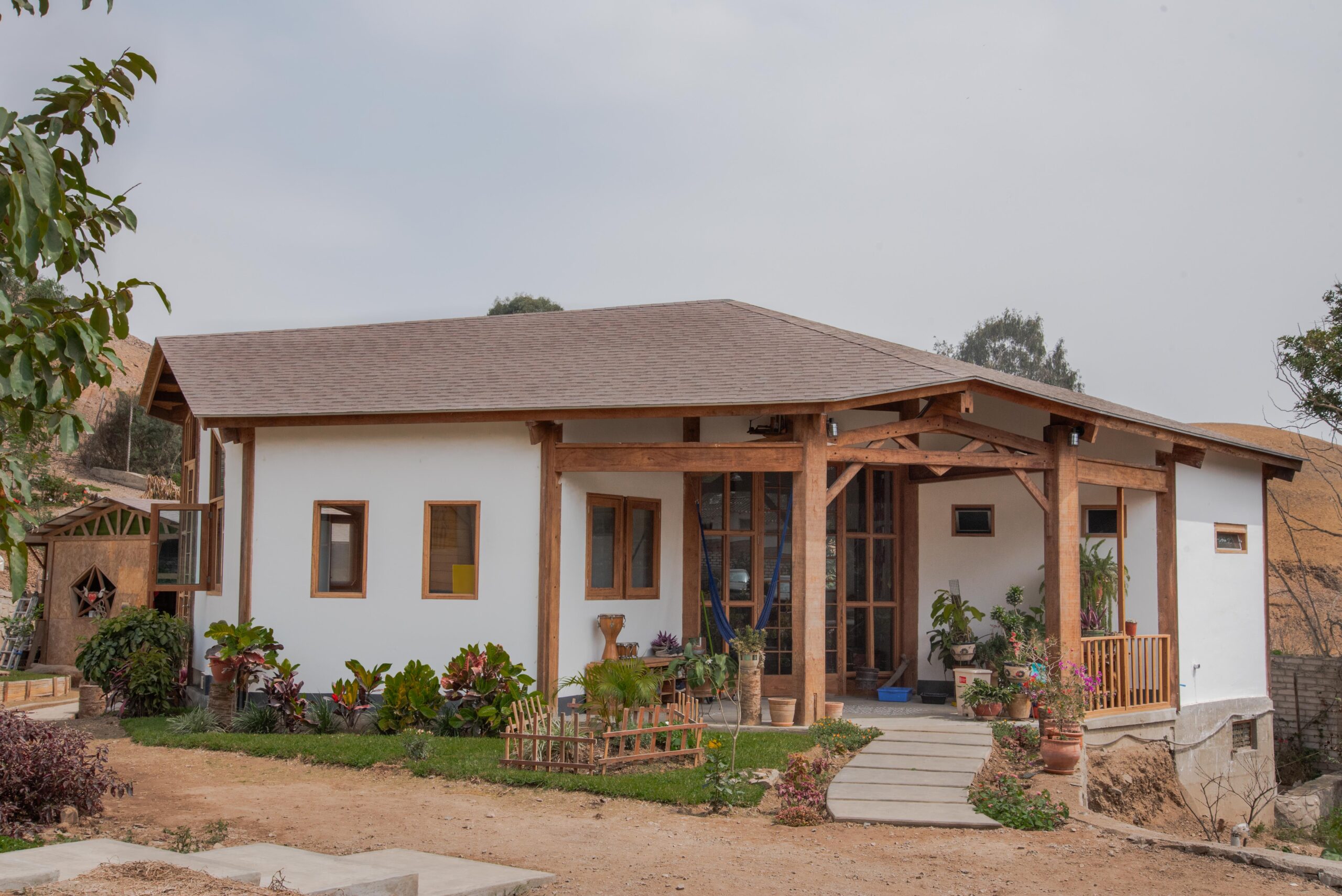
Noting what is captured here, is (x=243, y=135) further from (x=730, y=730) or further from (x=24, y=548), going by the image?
(x=24, y=548)

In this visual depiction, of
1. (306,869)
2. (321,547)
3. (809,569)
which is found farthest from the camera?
(321,547)

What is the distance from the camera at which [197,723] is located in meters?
11.9

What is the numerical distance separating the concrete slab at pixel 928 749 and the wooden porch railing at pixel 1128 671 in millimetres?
2257

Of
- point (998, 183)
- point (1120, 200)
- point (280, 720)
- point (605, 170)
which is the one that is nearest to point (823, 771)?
point (280, 720)

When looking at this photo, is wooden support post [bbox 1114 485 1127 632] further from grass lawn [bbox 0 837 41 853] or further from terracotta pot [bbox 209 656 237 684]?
grass lawn [bbox 0 837 41 853]

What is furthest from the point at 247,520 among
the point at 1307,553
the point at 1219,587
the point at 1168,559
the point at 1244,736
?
the point at 1307,553

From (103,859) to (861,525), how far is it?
10576mm

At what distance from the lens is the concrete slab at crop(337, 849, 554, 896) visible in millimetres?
5660

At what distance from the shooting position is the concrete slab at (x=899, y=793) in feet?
28.1

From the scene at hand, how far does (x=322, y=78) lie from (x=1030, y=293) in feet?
143

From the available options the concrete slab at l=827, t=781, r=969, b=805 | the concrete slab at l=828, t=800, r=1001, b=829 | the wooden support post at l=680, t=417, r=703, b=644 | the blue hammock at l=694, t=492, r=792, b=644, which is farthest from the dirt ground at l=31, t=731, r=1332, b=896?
the wooden support post at l=680, t=417, r=703, b=644

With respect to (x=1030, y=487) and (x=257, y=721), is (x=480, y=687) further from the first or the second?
(x=1030, y=487)

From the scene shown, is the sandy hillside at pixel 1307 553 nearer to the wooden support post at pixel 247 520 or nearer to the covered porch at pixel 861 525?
the covered porch at pixel 861 525

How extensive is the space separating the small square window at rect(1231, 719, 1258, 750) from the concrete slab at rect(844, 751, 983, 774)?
22.0 feet
